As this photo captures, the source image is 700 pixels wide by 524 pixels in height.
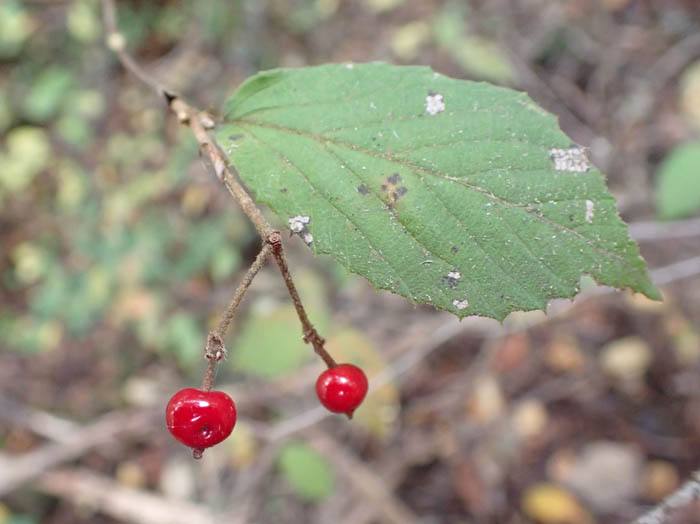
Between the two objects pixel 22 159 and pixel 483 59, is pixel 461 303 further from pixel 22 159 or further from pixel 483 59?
pixel 22 159

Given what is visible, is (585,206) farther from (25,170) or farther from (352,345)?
(25,170)

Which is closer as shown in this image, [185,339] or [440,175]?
[440,175]

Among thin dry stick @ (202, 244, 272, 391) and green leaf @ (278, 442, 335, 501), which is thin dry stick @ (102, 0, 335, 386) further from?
green leaf @ (278, 442, 335, 501)

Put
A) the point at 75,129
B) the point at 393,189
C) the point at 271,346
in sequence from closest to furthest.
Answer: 1. the point at 393,189
2. the point at 271,346
3. the point at 75,129

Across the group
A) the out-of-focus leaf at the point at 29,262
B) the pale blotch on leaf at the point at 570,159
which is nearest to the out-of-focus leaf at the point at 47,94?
the out-of-focus leaf at the point at 29,262

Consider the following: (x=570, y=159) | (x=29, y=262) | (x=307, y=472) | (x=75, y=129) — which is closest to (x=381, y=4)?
(x=75, y=129)
